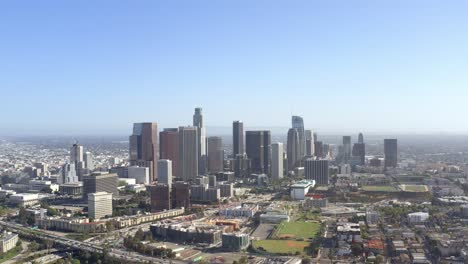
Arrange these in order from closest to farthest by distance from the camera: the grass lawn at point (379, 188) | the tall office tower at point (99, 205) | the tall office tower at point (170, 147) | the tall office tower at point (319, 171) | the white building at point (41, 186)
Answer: the tall office tower at point (99, 205)
the grass lawn at point (379, 188)
the white building at point (41, 186)
the tall office tower at point (319, 171)
the tall office tower at point (170, 147)

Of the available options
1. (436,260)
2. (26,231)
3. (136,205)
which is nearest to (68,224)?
(26,231)

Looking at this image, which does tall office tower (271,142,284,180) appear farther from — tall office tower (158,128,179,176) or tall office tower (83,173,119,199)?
tall office tower (83,173,119,199)

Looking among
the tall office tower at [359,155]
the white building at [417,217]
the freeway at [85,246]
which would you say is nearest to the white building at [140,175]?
the freeway at [85,246]

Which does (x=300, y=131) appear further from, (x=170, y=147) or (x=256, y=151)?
(x=170, y=147)

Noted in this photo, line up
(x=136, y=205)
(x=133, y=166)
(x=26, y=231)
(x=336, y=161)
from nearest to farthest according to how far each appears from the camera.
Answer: (x=26, y=231)
(x=136, y=205)
(x=133, y=166)
(x=336, y=161)

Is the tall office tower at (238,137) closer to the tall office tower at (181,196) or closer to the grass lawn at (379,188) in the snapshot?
the grass lawn at (379,188)

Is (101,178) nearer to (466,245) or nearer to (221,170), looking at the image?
(221,170)
